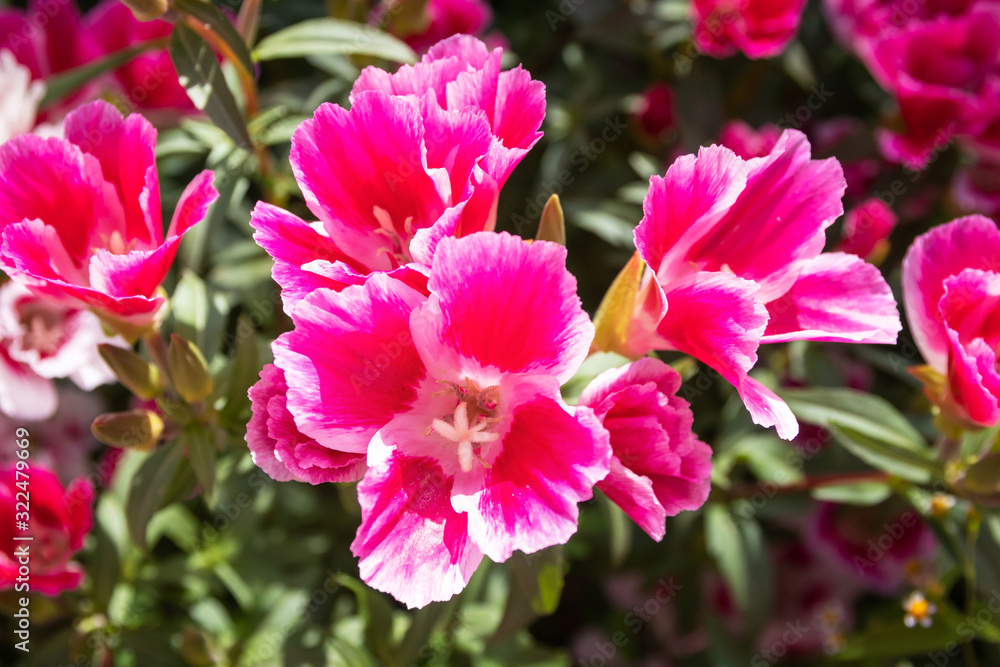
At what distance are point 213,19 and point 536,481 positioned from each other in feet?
3.32

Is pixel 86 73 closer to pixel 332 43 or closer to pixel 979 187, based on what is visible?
pixel 332 43

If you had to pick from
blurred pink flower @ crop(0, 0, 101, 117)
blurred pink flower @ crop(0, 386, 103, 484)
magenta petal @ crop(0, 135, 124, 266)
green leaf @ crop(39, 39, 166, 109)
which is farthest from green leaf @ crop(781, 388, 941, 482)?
blurred pink flower @ crop(0, 0, 101, 117)

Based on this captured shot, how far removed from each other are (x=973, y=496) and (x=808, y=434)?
0.47m

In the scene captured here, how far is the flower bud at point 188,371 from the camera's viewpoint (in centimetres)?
121

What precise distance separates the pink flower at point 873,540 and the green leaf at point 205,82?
1646 millimetres

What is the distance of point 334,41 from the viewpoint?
61.8 inches

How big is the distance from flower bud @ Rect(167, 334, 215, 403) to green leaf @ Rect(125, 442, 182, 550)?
0.49 ft

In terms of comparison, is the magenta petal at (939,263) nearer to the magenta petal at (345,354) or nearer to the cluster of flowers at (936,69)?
the cluster of flowers at (936,69)

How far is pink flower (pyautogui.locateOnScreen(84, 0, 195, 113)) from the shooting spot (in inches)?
75.0

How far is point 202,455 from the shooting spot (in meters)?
1.30

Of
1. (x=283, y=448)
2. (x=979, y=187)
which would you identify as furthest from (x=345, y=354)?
(x=979, y=187)

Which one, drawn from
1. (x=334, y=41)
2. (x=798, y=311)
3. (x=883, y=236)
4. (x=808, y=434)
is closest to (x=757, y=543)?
(x=808, y=434)

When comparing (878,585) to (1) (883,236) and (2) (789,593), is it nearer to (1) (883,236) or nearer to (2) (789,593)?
(2) (789,593)

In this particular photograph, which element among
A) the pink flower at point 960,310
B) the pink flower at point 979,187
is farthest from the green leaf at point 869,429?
the pink flower at point 979,187
